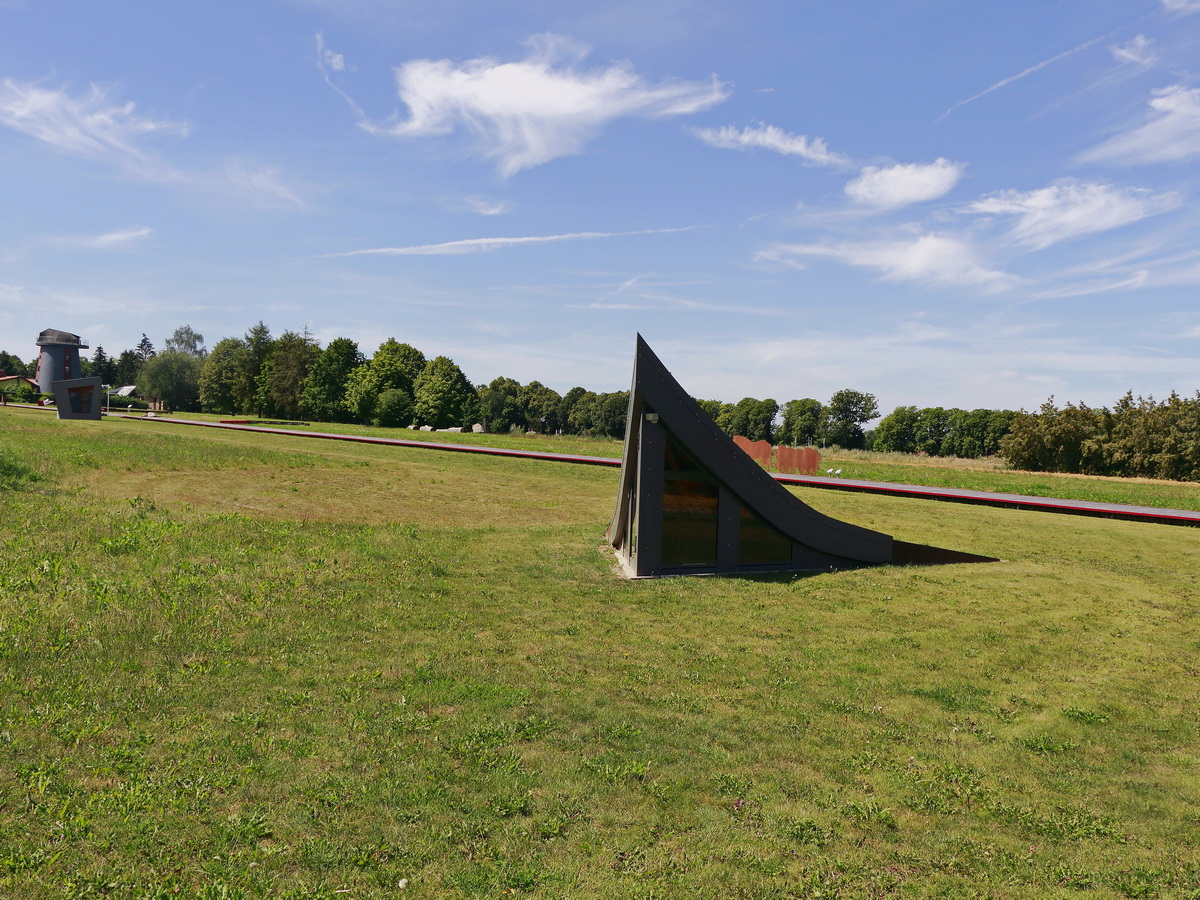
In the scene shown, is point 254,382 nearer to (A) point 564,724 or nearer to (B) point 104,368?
(B) point 104,368

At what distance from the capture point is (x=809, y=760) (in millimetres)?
7516

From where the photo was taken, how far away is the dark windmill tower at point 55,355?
325ft

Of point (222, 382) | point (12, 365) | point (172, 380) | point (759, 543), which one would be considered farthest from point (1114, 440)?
point (12, 365)

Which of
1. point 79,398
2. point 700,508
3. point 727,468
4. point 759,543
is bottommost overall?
point 759,543

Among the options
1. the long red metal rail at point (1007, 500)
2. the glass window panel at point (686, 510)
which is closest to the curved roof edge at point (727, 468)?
the glass window panel at point (686, 510)

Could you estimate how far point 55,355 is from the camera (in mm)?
99312

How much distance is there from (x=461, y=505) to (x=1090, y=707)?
1968 centimetres

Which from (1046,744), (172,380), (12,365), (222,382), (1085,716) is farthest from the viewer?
(12,365)

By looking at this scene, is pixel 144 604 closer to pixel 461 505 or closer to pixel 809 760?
pixel 809 760

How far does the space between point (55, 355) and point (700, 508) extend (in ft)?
391

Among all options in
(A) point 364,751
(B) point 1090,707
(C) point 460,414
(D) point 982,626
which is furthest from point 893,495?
(C) point 460,414

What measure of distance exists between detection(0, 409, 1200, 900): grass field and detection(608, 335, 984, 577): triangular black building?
3.02 feet

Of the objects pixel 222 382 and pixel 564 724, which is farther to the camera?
pixel 222 382

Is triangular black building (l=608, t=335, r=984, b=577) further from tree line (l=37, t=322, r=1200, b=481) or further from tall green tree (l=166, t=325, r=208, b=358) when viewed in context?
tall green tree (l=166, t=325, r=208, b=358)
